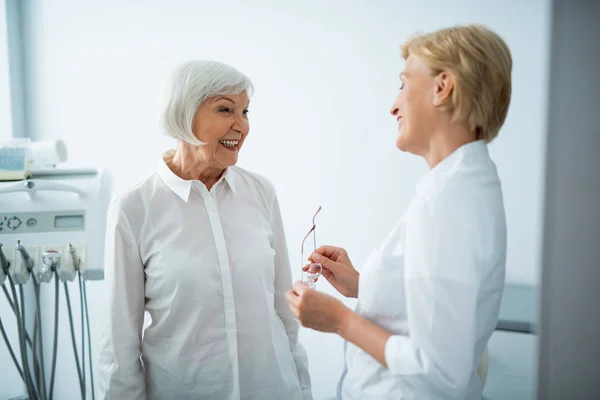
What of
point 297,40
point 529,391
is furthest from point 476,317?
point 297,40

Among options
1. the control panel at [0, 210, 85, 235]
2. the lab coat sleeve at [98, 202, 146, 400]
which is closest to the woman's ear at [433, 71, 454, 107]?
the lab coat sleeve at [98, 202, 146, 400]

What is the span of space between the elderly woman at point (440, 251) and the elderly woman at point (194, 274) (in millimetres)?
401

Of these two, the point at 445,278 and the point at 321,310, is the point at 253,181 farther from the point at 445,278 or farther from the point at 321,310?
the point at 445,278

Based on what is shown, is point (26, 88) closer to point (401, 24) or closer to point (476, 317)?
point (401, 24)

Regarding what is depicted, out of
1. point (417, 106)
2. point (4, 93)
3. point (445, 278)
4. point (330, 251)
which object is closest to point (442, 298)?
point (445, 278)

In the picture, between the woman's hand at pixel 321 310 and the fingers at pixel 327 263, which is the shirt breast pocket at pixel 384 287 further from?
the fingers at pixel 327 263

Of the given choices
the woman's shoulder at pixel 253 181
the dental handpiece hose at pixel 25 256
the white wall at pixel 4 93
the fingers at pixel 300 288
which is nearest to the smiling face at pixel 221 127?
the woman's shoulder at pixel 253 181

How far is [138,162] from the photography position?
2371mm

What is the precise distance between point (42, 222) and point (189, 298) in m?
0.74

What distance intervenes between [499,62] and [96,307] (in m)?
2.28

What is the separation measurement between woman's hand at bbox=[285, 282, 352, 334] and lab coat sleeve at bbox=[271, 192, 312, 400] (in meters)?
0.55

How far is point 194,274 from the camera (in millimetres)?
1323

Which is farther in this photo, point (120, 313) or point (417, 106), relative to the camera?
point (120, 313)

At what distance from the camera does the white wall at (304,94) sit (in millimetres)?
1683
